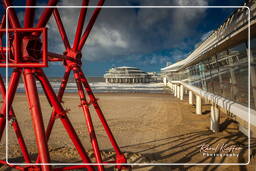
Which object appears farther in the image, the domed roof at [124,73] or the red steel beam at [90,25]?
the domed roof at [124,73]

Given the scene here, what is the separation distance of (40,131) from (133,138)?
27.6 ft

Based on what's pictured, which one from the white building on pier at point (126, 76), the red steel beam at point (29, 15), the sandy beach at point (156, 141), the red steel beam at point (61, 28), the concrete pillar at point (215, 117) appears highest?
the white building on pier at point (126, 76)

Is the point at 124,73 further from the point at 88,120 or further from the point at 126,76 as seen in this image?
the point at 88,120

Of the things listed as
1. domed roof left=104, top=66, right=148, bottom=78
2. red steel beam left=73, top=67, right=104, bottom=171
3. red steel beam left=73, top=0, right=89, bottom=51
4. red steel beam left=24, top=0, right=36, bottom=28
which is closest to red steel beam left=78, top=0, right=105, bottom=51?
red steel beam left=73, top=0, right=89, bottom=51

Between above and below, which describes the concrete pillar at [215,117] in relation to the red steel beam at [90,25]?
below

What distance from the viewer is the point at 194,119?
49.0 feet

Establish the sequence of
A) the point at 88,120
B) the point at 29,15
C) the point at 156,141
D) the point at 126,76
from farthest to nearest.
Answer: the point at 126,76 < the point at 156,141 < the point at 88,120 < the point at 29,15

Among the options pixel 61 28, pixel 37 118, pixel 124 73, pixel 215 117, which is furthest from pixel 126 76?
pixel 37 118

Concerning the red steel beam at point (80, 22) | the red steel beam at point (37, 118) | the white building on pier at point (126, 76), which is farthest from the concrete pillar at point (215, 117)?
the white building on pier at point (126, 76)

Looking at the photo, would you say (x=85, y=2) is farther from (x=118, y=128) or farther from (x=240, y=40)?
(x=118, y=128)

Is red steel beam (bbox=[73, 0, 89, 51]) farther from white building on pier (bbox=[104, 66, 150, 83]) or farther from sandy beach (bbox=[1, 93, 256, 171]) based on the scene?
white building on pier (bbox=[104, 66, 150, 83])

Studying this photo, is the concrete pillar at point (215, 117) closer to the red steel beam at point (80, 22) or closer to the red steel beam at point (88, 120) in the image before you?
the red steel beam at point (88, 120)

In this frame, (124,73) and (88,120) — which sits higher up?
(124,73)

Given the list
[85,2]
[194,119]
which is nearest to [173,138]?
[194,119]
